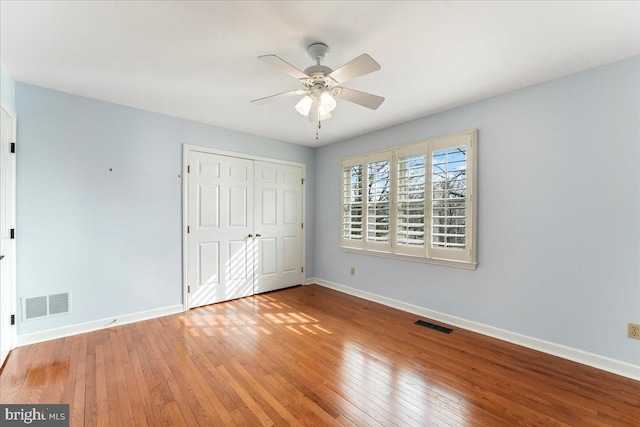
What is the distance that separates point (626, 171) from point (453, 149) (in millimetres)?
1426

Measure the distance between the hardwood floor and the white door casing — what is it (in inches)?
9.2

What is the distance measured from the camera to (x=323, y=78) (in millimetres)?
2037

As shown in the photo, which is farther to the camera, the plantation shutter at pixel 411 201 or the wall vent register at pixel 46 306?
the plantation shutter at pixel 411 201

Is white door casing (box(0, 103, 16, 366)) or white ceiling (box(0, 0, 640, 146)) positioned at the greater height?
white ceiling (box(0, 0, 640, 146))

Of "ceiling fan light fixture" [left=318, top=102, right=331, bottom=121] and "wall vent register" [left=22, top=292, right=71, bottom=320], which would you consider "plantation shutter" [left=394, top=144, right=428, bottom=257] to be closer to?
"ceiling fan light fixture" [left=318, top=102, right=331, bottom=121]

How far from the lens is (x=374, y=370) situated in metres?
2.30

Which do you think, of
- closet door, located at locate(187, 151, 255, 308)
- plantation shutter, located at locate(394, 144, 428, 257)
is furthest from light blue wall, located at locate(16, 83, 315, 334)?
plantation shutter, located at locate(394, 144, 428, 257)

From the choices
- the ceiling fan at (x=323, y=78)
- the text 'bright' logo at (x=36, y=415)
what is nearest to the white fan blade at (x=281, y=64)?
the ceiling fan at (x=323, y=78)

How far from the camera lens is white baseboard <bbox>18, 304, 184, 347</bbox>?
8.97 feet

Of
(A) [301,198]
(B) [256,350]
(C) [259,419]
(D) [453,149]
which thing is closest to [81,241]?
(B) [256,350]

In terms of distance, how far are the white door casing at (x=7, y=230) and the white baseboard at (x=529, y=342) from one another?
12.9 feet

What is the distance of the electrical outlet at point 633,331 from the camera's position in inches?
86.0

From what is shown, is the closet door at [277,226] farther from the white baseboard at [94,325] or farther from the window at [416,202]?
the white baseboard at [94,325]

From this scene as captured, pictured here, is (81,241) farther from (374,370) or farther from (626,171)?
(626,171)
